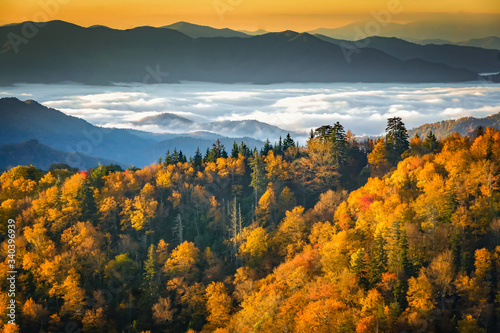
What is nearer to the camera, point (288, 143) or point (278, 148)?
point (278, 148)

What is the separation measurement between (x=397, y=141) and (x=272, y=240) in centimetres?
4536

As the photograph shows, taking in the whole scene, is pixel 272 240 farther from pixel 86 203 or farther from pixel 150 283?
pixel 86 203

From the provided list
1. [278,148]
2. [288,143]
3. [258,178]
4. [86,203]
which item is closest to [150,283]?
[86,203]

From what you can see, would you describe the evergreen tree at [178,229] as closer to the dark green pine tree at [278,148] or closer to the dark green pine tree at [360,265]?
the dark green pine tree at [278,148]

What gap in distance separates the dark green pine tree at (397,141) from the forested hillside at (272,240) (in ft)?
1.29

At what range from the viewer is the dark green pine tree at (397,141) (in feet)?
426

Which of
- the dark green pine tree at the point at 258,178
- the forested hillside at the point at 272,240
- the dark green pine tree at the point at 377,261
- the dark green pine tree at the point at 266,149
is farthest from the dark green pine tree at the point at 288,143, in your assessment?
the dark green pine tree at the point at 377,261

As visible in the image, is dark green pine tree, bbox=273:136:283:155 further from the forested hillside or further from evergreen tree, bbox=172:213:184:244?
evergreen tree, bbox=172:213:184:244

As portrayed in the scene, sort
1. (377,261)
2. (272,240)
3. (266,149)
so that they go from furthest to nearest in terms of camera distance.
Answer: (266,149) < (272,240) < (377,261)

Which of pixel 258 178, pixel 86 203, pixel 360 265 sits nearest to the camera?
pixel 360 265

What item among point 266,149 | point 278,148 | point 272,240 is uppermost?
point 278,148

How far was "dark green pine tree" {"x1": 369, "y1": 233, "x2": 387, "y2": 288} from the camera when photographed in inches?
3462

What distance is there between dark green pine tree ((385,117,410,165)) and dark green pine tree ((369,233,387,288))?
44343 millimetres

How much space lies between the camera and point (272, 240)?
11775cm
